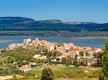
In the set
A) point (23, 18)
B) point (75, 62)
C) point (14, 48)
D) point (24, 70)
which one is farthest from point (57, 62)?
point (23, 18)

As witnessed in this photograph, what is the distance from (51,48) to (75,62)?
1201 cm

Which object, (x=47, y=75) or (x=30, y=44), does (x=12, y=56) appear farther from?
(x=47, y=75)

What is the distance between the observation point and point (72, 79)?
19.5 metres

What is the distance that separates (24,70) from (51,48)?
49.1ft

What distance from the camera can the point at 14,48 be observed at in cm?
4856

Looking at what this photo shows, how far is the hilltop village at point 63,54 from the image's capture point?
115 ft

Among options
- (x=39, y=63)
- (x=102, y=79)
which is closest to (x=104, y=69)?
(x=102, y=79)

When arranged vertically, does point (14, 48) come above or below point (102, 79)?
below

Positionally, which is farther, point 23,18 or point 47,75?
point 23,18

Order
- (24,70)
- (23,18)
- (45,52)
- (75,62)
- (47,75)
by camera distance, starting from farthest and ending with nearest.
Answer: (23,18), (45,52), (75,62), (24,70), (47,75)

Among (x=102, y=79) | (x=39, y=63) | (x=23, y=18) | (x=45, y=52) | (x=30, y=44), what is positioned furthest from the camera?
(x=23, y=18)

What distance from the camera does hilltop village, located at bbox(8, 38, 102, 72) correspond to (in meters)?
35.1

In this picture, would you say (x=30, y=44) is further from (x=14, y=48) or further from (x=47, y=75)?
(x=47, y=75)

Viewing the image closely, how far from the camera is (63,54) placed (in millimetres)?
42438
